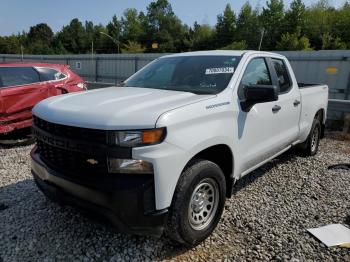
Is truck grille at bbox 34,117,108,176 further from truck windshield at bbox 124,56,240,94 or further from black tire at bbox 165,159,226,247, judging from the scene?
truck windshield at bbox 124,56,240,94

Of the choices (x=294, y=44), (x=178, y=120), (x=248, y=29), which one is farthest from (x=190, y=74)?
(x=248, y=29)

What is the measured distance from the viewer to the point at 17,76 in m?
6.97

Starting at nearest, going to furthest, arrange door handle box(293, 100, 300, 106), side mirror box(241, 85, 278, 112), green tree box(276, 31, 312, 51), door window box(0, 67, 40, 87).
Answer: side mirror box(241, 85, 278, 112), door handle box(293, 100, 300, 106), door window box(0, 67, 40, 87), green tree box(276, 31, 312, 51)

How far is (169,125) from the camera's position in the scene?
265 centimetres

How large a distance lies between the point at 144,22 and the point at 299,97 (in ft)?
308

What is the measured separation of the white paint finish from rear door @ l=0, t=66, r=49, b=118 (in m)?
3.72

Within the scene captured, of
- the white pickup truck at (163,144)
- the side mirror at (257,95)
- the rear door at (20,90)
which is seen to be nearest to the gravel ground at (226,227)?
the white pickup truck at (163,144)

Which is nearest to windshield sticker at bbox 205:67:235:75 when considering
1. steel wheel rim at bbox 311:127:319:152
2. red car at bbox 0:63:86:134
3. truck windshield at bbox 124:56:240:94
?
truck windshield at bbox 124:56:240:94

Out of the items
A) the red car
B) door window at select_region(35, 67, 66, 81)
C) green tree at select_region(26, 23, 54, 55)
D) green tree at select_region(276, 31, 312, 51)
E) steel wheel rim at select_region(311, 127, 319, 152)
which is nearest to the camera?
steel wheel rim at select_region(311, 127, 319, 152)

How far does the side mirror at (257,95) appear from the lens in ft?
11.0

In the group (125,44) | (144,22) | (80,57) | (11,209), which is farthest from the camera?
(144,22)

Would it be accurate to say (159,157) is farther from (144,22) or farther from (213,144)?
(144,22)

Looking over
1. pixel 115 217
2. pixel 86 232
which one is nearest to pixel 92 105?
pixel 115 217

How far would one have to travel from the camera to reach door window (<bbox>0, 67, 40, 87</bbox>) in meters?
6.76
